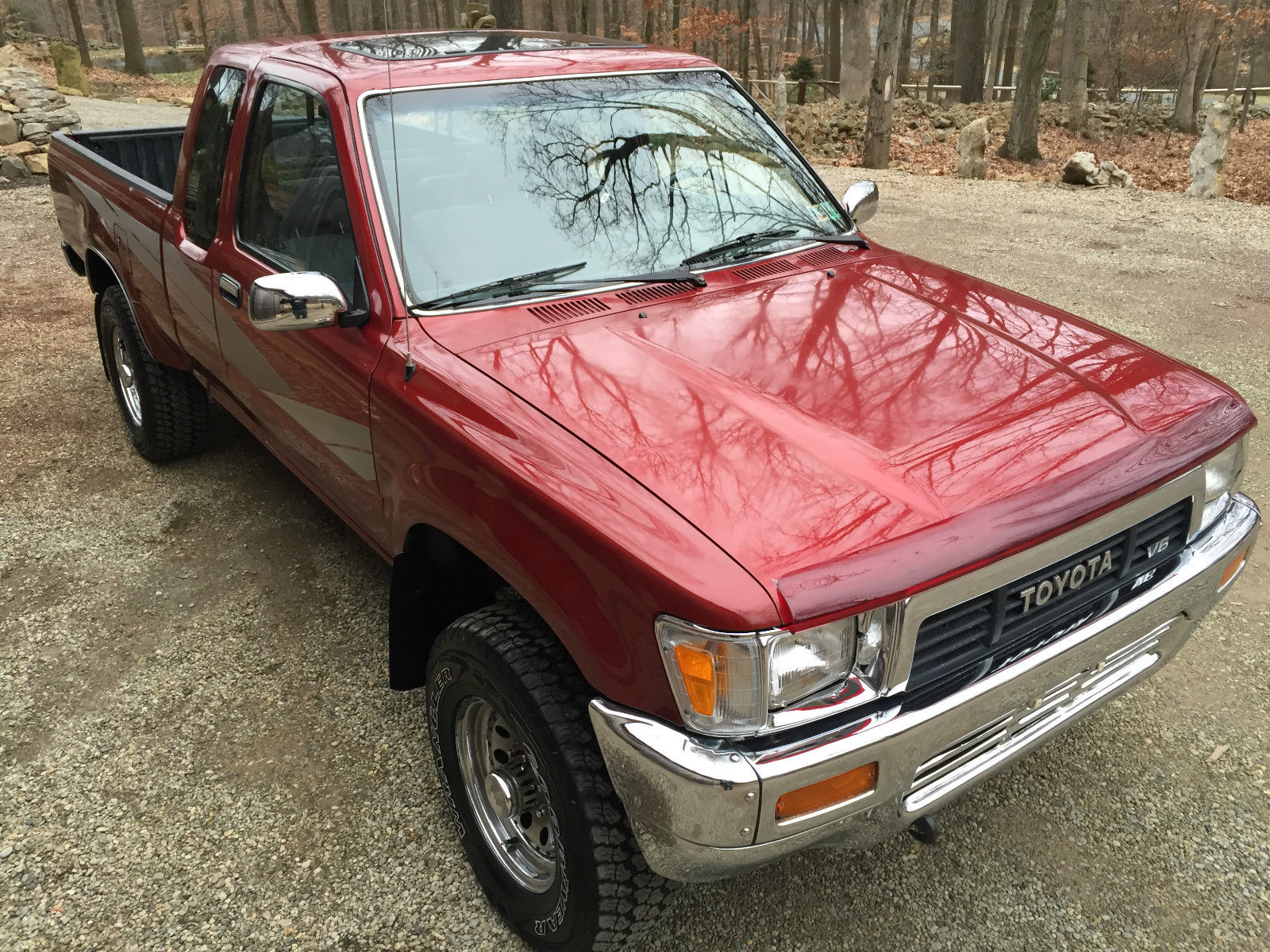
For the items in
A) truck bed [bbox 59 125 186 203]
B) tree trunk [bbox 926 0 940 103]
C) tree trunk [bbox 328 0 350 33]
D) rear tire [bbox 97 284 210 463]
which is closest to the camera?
rear tire [bbox 97 284 210 463]

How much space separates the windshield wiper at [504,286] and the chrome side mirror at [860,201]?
4.31 ft

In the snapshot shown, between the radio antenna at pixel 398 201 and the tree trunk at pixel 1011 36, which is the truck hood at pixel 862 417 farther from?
the tree trunk at pixel 1011 36

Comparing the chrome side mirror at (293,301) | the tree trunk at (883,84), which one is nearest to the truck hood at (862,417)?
the chrome side mirror at (293,301)

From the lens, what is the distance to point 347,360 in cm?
263

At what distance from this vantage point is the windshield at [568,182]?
8.84ft

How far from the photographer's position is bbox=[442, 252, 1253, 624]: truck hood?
5.98 ft

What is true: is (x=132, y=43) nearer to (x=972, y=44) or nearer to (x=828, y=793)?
(x=972, y=44)

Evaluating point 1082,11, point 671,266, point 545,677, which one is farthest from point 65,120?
point 1082,11

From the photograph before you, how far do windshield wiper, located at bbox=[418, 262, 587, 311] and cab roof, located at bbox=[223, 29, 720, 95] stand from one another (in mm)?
701

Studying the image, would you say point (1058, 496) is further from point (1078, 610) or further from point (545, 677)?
point (545, 677)

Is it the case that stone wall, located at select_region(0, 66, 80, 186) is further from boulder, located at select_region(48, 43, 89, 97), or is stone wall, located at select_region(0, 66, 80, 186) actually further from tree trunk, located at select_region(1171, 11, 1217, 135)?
tree trunk, located at select_region(1171, 11, 1217, 135)

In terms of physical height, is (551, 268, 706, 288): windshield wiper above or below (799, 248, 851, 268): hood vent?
above

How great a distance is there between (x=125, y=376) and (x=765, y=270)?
345cm

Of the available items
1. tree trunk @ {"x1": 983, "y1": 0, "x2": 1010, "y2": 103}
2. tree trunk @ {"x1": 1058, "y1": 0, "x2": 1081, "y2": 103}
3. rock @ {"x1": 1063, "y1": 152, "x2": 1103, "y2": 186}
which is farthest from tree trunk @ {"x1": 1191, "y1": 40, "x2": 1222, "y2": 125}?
rock @ {"x1": 1063, "y1": 152, "x2": 1103, "y2": 186}
